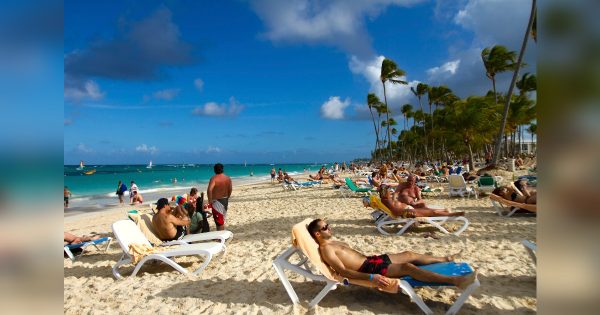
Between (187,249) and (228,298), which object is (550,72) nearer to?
(228,298)

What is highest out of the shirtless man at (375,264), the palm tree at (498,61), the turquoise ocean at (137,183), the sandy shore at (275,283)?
the palm tree at (498,61)

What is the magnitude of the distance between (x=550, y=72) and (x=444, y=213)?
596 centimetres

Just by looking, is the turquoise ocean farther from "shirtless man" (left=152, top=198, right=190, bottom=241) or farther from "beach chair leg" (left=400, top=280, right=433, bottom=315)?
"beach chair leg" (left=400, top=280, right=433, bottom=315)

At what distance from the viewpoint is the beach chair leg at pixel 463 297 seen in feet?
10.0

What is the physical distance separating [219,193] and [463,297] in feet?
14.3

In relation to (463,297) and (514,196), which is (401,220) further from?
(463,297)

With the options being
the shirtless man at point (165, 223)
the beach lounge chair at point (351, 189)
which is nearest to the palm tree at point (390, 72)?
the beach lounge chair at point (351, 189)

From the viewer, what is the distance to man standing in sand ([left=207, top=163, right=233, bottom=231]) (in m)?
6.35

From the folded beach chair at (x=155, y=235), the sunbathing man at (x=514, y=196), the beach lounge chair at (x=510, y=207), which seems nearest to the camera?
the folded beach chair at (x=155, y=235)

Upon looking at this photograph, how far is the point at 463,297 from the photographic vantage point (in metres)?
3.10

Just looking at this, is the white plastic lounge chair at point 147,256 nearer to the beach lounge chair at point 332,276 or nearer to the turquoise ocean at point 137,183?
the turquoise ocean at point 137,183

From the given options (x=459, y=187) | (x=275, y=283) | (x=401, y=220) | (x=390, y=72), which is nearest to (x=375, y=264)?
(x=275, y=283)

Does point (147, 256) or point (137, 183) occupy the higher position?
point (147, 256)

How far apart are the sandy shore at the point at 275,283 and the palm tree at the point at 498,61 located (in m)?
20.3
